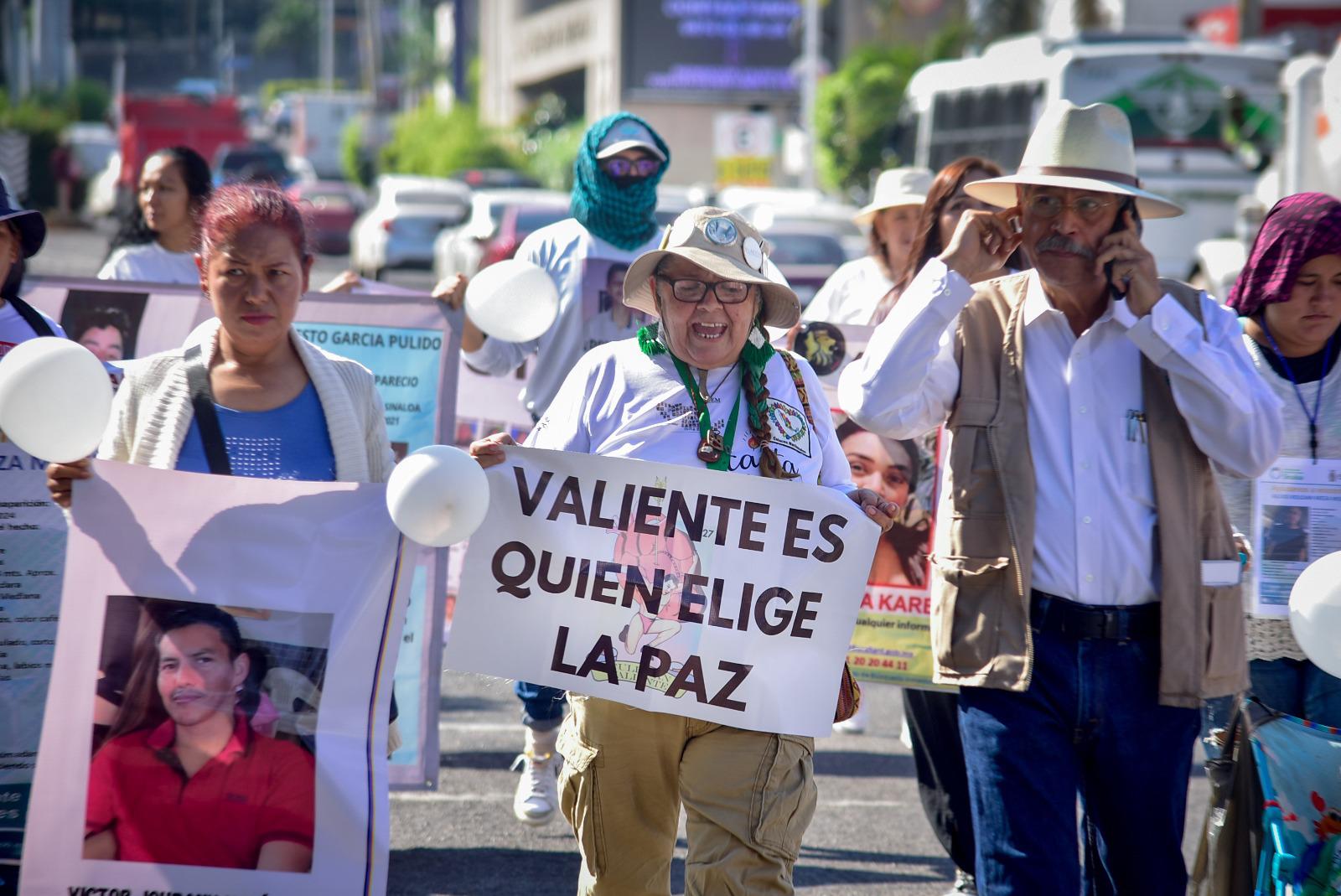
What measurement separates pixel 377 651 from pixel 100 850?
0.69 meters

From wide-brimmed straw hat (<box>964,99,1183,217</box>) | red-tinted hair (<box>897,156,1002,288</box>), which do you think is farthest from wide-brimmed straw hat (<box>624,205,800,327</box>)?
red-tinted hair (<box>897,156,1002,288</box>)

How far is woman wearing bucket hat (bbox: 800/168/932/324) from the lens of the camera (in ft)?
22.1

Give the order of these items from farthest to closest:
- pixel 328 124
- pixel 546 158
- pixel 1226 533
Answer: pixel 328 124 < pixel 546 158 < pixel 1226 533

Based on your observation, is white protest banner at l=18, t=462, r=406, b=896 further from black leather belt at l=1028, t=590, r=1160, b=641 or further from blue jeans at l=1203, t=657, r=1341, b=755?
blue jeans at l=1203, t=657, r=1341, b=755

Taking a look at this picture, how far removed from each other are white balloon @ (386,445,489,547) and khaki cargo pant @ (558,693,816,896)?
61 centimetres

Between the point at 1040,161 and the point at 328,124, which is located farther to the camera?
the point at 328,124

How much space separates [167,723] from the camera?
363 cm

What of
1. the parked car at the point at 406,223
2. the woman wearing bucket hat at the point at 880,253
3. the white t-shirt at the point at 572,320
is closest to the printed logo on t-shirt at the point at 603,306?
the white t-shirt at the point at 572,320

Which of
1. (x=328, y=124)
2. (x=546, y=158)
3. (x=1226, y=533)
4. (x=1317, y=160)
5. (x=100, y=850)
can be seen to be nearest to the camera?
(x=100, y=850)

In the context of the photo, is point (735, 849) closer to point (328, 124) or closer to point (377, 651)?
point (377, 651)

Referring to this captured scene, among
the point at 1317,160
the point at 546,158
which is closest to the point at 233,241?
the point at 1317,160

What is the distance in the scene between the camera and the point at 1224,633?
3.77 m

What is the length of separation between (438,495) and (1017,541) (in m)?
1.24

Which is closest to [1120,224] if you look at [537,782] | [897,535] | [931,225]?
[931,225]
